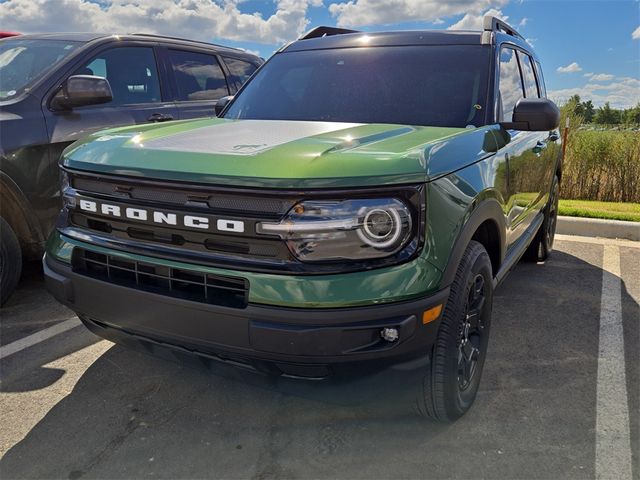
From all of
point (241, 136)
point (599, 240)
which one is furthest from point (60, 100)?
point (599, 240)

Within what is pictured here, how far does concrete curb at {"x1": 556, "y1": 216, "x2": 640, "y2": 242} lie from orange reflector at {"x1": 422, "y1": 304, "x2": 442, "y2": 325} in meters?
5.37

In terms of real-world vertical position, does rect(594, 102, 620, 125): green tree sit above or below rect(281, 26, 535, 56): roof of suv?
below

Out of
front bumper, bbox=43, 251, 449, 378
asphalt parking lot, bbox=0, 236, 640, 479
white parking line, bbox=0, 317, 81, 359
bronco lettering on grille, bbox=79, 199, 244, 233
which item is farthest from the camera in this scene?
Result: white parking line, bbox=0, 317, 81, 359

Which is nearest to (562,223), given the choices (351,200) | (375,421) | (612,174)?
(612,174)

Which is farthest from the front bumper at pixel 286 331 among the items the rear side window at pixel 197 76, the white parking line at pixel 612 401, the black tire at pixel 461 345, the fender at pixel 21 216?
the rear side window at pixel 197 76

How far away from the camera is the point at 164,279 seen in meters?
2.21

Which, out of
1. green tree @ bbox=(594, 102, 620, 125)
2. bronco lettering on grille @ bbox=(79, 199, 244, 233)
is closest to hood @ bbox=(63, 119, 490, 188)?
bronco lettering on grille @ bbox=(79, 199, 244, 233)

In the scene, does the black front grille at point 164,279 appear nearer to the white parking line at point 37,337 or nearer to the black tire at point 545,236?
the white parking line at point 37,337

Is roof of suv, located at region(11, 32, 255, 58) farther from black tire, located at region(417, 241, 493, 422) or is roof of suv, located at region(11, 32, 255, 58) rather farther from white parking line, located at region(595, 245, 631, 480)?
white parking line, located at region(595, 245, 631, 480)

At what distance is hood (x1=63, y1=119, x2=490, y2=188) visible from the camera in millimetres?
1983

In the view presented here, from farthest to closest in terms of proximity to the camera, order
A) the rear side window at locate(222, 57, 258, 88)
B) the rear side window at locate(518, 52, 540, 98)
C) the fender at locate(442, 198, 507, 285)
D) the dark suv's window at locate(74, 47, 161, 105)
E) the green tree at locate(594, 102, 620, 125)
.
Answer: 1. the green tree at locate(594, 102, 620, 125)
2. the rear side window at locate(222, 57, 258, 88)
3. the dark suv's window at locate(74, 47, 161, 105)
4. the rear side window at locate(518, 52, 540, 98)
5. the fender at locate(442, 198, 507, 285)

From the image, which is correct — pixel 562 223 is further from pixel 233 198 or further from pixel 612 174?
pixel 233 198

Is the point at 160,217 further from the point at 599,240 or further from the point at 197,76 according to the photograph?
the point at 599,240

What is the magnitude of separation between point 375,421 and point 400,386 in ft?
1.86
